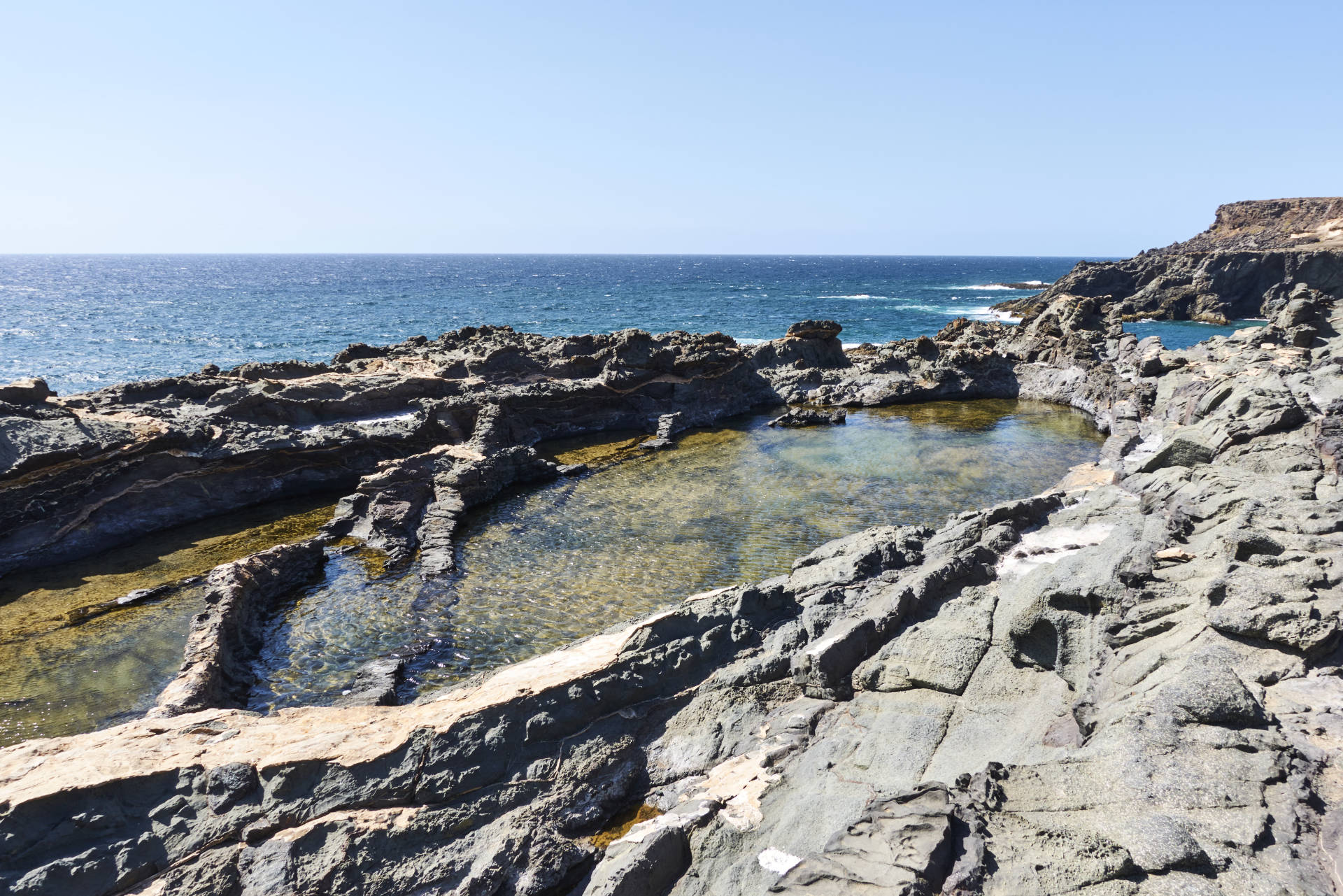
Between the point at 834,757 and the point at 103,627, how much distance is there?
16.1m

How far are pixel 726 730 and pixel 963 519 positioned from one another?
9.38m

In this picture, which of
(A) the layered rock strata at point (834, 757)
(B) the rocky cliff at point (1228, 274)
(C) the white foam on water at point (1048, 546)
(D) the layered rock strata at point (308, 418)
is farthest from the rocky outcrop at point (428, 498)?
(B) the rocky cliff at point (1228, 274)

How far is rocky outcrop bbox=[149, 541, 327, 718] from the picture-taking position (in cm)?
1166

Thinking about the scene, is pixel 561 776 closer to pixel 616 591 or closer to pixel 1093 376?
pixel 616 591

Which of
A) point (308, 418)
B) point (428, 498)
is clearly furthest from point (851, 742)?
point (308, 418)

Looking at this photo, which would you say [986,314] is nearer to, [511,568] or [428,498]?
[428,498]

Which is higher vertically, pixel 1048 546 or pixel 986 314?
pixel 986 314

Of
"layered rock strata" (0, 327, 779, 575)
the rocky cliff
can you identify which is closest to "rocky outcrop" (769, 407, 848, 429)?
"layered rock strata" (0, 327, 779, 575)

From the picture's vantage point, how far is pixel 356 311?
9475 centimetres

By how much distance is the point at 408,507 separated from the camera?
20.8 metres

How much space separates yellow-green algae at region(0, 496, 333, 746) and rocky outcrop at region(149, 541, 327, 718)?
88cm

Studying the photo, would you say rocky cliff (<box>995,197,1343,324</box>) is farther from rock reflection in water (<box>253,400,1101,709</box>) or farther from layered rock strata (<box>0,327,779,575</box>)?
layered rock strata (<box>0,327,779,575</box>)

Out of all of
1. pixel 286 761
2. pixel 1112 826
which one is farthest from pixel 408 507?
pixel 1112 826

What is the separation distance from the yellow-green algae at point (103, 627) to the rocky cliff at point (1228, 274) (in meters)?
67.8
